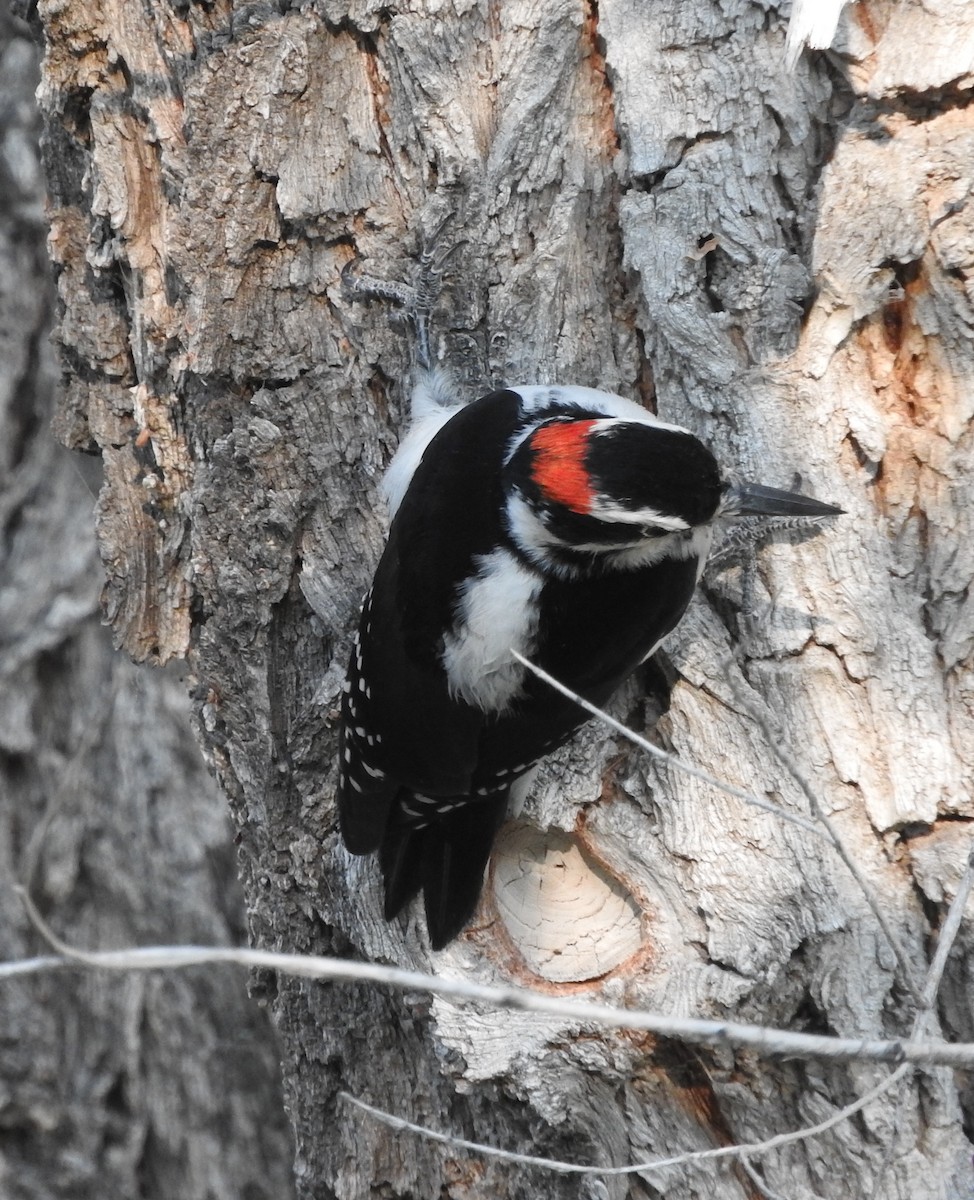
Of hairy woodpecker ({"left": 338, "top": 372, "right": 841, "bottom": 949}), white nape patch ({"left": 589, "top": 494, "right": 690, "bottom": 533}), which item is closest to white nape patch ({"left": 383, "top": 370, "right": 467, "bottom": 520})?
hairy woodpecker ({"left": 338, "top": 372, "right": 841, "bottom": 949})

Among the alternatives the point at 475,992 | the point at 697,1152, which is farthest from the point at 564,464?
the point at 475,992

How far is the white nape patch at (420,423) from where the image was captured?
2.26 metres

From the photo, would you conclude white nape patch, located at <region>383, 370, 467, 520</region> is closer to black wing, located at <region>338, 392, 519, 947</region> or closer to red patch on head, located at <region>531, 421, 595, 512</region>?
black wing, located at <region>338, 392, 519, 947</region>

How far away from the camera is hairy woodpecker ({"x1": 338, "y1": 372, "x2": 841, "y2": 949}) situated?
1991mm

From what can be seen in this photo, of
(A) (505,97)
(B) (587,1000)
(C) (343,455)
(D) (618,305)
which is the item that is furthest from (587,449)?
(B) (587,1000)

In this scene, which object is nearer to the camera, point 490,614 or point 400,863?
point 490,614

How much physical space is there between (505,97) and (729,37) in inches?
15.8

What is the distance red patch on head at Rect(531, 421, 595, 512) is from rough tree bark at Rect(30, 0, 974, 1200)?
0.22 meters

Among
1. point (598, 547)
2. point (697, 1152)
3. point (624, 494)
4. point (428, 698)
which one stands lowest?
point (697, 1152)

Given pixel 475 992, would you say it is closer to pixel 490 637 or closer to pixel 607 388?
pixel 490 637

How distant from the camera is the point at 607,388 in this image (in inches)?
87.4

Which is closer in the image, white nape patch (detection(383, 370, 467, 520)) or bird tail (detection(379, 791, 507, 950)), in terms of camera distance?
bird tail (detection(379, 791, 507, 950))

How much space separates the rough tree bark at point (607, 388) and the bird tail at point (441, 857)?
0.05m

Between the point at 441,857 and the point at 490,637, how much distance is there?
1.36ft
